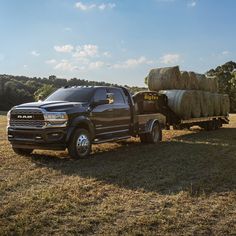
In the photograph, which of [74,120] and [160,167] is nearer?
[160,167]

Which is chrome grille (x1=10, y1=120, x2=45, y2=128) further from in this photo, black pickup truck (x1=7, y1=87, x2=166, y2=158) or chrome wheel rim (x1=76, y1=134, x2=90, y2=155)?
chrome wheel rim (x1=76, y1=134, x2=90, y2=155)

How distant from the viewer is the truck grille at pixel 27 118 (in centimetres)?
1087

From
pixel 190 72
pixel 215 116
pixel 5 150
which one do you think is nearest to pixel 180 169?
pixel 5 150

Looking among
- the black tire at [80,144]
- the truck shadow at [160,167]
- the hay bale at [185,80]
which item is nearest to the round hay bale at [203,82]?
the hay bale at [185,80]

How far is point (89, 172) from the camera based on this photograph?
9.25 metres

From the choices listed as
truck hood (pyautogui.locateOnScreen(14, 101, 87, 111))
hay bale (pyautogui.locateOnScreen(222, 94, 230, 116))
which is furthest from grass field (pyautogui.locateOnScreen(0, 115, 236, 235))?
hay bale (pyautogui.locateOnScreen(222, 94, 230, 116))

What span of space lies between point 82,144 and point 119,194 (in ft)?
14.0

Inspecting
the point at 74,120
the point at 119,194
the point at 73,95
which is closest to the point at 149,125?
the point at 73,95

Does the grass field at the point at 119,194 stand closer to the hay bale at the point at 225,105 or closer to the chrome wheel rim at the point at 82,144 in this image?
the chrome wheel rim at the point at 82,144

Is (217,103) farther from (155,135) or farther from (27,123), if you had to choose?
(27,123)

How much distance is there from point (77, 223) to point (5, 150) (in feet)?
25.4

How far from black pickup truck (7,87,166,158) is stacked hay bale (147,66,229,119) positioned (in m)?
4.97

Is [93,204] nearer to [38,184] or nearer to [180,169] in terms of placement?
[38,184]

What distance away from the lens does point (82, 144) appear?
11336 millimetres
